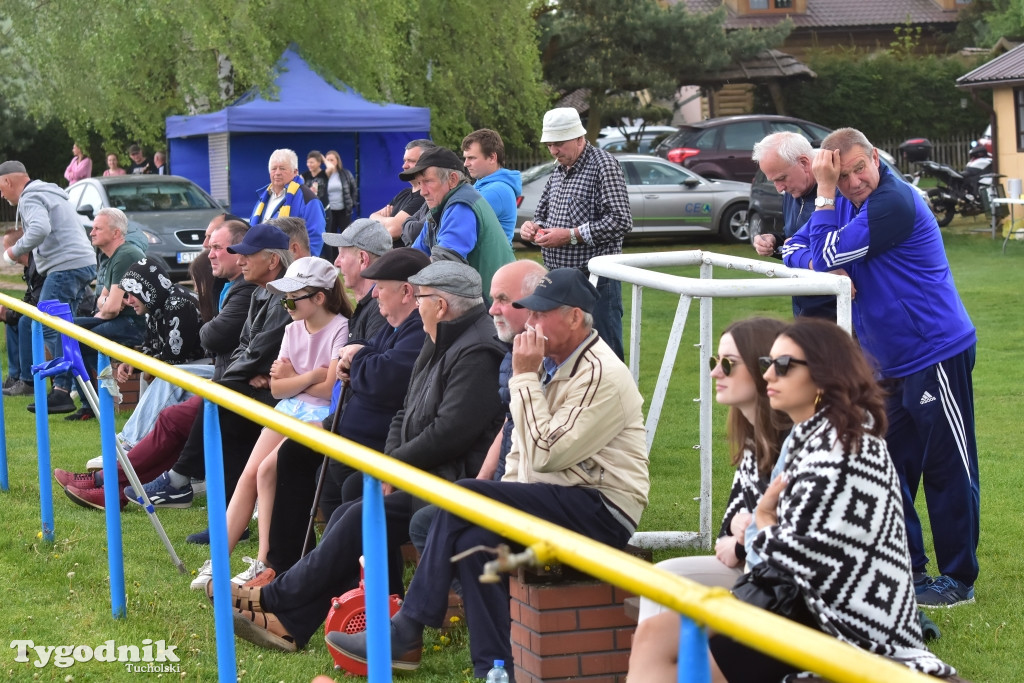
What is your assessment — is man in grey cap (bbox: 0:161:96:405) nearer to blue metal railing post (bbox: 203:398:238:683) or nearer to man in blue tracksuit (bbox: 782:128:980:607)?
blue metal railing post (bbox: 203:398:238:683)

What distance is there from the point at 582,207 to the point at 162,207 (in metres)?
11.7

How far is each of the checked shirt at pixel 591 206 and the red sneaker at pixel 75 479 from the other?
2907 mm

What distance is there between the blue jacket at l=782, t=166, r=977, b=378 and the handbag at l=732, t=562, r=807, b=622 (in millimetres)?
1950

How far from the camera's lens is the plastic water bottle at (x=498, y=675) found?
14.3 feet

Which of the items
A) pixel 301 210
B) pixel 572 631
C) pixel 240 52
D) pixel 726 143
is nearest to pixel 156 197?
pixel 240 52

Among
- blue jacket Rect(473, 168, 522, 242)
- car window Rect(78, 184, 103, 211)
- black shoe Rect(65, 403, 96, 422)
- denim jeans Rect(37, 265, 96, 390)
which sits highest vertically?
blue jacket Rect(473, 168, 522, 242)

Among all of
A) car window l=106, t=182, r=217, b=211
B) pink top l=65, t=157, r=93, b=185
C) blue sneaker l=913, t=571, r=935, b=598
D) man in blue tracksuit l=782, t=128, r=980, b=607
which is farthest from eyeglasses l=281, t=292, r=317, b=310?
pink top l=65, t=157, r=93, b=185

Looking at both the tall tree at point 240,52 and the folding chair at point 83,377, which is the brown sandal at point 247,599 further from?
the tall tree at point 240,52

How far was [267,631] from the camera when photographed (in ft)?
16.6

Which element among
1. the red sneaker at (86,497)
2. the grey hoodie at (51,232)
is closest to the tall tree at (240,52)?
the grey hoodie at (51,232)

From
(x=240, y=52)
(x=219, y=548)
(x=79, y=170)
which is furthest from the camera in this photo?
(x=79, y=170)

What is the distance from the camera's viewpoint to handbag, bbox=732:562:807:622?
333cm

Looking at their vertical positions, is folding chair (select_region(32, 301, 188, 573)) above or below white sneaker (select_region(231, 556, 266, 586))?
above

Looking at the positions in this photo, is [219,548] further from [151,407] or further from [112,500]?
[151,407]
